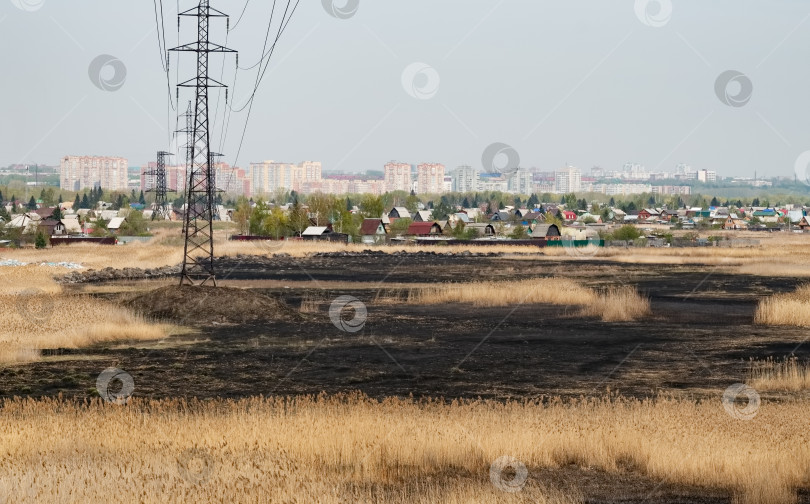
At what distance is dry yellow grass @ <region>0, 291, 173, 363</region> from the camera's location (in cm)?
3069

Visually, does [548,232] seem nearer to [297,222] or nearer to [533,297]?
[297,222]

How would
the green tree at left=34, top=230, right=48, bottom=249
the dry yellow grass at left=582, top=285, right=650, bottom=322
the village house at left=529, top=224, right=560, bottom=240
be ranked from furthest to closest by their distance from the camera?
1. the village house at left=529, top=224, right=560, bottom=240
2. the green tree at left=34, top=230, right=48, bottom=249
3. the dry yellow grass at left=582, top=285, right=650, bottom=322

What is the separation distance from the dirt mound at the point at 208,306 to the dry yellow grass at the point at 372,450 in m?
19.6

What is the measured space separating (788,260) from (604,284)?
34.8 m

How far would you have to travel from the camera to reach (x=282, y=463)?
561 inches

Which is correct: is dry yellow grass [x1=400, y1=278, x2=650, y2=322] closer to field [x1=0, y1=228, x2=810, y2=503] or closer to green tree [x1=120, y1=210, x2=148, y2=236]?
field [x1=0, y1=228, x2=810, y2=503]

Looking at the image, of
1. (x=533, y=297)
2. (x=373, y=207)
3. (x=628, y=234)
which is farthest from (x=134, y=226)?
(x=533, y=297)

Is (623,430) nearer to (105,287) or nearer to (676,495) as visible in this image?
(676,495)

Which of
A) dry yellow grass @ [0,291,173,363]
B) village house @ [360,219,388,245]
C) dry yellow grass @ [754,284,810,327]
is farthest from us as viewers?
village house @ [360,219,388,245]

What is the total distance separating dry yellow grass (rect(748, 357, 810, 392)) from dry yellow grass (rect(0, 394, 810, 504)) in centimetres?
436

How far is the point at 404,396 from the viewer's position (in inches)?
901

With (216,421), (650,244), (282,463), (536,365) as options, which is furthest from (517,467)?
(650,244)

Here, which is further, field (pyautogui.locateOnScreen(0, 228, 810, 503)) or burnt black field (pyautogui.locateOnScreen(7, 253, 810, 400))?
burnt black field (pyautogui.locateOnScreen(7, 253, 810, 400))

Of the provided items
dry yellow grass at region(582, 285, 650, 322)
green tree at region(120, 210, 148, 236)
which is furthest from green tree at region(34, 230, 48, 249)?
dry yellow grass at region(582, 285, 650, 322)
